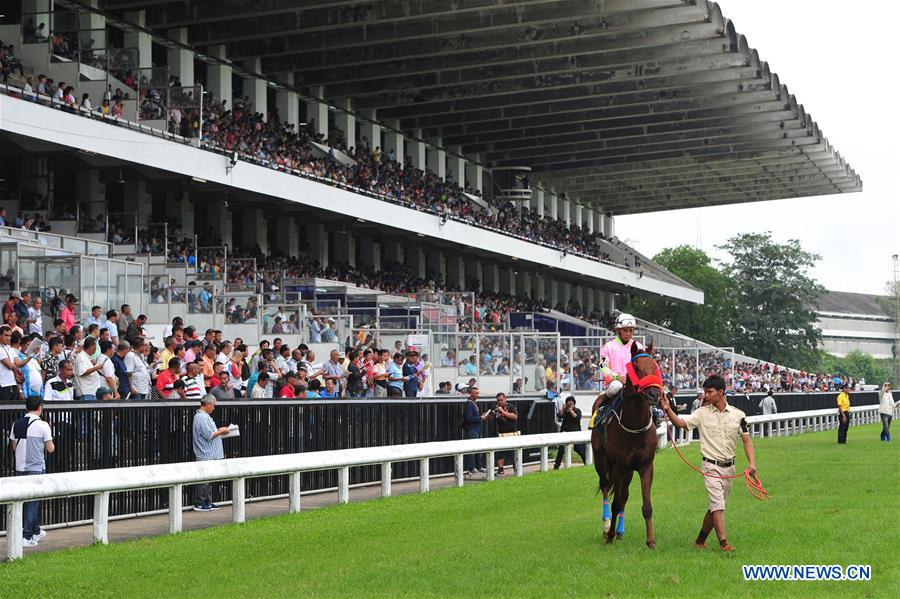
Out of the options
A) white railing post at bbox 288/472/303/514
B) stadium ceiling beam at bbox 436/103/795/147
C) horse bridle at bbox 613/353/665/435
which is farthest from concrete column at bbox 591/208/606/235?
horse bridle at bbox 613/353/665/435

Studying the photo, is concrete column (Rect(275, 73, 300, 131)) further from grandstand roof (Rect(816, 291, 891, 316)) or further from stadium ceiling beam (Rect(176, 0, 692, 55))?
grandstand roof (Rect(816, 291, 891, 316))

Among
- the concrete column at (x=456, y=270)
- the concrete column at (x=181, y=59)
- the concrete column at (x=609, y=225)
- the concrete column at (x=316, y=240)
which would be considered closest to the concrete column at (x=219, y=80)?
the concrete column at (x=181, y=59)

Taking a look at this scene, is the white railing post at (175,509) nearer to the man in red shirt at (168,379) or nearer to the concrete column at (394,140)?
the man in red shirt at (168,379)

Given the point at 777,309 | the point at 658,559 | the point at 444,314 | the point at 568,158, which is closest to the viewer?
the point at 658,559

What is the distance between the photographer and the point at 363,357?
27984 millimetres

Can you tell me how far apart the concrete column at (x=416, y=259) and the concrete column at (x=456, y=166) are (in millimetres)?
5248

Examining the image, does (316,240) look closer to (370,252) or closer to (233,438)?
(370,252)

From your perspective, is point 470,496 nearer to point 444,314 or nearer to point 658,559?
point 658,559

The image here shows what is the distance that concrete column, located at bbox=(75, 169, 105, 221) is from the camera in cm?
3584

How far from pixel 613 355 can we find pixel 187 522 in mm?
5735

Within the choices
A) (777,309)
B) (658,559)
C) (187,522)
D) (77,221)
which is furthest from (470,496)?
(777,309)

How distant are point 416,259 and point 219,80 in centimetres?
1842

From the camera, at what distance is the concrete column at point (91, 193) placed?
35.8 m

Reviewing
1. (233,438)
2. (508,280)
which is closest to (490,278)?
(508,280)
